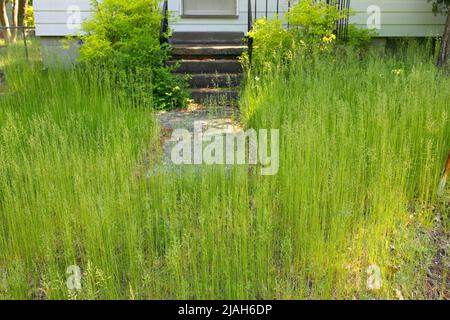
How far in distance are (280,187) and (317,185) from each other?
265 mm

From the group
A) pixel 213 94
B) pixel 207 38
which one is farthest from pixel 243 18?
pixel 213 94

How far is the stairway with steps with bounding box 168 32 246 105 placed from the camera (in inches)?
296

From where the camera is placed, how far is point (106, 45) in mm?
6902

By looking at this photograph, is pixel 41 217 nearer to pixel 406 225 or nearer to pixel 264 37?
pixel 406 225

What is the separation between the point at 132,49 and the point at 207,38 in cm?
209

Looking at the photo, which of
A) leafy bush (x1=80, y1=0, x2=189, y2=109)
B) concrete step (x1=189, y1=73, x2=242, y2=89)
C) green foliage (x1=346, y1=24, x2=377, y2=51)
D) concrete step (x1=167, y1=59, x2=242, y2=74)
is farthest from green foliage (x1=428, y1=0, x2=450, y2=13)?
leafy bush (x1=80, y1=0, x2=189, y2=109)

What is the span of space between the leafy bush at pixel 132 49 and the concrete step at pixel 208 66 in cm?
63

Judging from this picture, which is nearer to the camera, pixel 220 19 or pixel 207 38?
pixel 207 38

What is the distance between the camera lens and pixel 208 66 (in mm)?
8000

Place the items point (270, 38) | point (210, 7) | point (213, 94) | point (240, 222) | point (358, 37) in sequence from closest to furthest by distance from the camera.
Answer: point (240, 222), point (270, 38), point (213, 94), point (358, 37), point (210, 7)

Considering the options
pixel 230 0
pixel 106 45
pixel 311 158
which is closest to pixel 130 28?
pixel 106 45

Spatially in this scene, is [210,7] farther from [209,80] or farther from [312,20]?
[312,20]

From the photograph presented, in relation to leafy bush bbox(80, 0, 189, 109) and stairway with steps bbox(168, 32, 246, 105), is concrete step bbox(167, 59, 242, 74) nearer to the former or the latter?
stairway with steps bbox(168, 32, 246, 105)

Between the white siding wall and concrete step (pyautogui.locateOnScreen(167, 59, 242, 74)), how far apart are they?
125 centimetres
